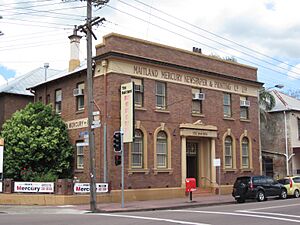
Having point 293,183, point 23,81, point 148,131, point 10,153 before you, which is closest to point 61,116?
point 10,153

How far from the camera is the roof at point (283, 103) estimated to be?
41594 millimetres

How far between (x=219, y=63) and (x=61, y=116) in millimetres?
11543

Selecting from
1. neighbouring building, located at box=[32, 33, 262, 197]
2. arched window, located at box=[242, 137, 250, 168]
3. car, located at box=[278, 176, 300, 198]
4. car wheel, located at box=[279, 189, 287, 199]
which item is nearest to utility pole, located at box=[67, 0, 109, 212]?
neighbouring building, located at box=[32, 33, 262, 197]

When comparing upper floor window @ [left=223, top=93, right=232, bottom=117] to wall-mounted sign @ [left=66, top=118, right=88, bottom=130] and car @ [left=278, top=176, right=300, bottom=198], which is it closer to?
car @ [left=278, top=176, right=300, bottom=198]

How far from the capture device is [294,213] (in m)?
17.6

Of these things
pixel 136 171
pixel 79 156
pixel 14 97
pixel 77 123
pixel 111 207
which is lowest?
pixel 111 207

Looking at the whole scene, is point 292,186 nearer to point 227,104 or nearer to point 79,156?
point 227,104

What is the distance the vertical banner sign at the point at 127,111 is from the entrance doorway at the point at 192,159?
650 cm

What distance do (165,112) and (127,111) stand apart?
3595mm

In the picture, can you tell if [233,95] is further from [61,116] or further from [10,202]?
[10,202]

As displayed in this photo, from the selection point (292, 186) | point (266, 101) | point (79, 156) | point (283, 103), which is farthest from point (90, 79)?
point (283, 103)

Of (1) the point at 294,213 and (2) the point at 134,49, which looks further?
(2) the point at 134,49

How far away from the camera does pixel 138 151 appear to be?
27.0m

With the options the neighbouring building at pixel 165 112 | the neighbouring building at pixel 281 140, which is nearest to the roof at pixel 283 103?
the neighbouring building at pixel 281 140
